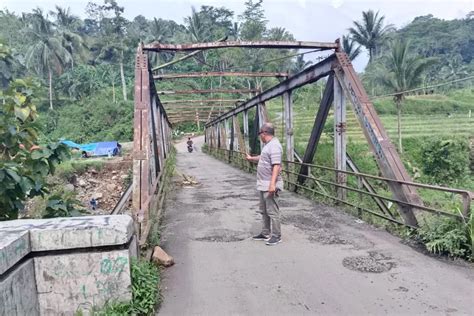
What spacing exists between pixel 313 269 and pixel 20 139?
134 inches

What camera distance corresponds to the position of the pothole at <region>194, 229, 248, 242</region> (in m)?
5.91

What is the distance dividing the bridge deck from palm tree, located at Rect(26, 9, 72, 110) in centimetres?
4833

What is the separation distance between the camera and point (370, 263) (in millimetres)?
4715

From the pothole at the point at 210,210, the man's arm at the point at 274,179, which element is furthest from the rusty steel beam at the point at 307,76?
the pothole at the point at 210,210

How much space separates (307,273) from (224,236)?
6.28 ft

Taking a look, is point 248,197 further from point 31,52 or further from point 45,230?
point 31,52

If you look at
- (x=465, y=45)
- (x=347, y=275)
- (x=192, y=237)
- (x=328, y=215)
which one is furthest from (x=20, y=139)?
(x=465, y=45)

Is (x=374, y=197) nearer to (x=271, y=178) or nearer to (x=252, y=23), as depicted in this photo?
(x=271, y=178)

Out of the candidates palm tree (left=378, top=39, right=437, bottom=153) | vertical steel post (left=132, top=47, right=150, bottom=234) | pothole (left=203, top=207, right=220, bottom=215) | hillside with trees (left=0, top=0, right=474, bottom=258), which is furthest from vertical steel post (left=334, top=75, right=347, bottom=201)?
palm tree (left=378, top=39, right=437, bottom=153)

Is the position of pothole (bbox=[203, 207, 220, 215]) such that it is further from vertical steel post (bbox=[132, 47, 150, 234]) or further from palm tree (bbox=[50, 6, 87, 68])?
palm tree (bbox=[50, 6, 87, 68])

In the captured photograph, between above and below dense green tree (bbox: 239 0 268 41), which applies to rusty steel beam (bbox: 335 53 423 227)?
below

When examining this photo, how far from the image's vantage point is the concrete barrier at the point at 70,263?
10.1 ft

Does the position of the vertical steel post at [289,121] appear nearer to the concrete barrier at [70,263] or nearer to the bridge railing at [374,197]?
the bridge railing at [374,197]

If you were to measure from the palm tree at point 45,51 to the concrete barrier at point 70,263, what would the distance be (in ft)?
166
